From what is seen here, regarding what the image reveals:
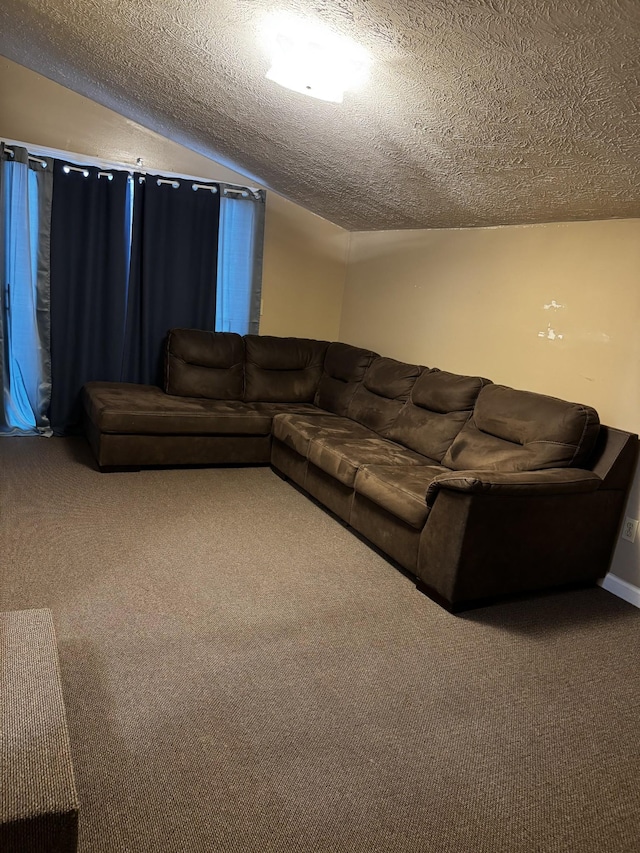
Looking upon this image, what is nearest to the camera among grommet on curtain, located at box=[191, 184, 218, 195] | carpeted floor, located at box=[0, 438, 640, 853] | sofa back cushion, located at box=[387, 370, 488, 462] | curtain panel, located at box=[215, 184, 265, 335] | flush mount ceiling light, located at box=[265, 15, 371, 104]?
carpeted floor, located at box=[0, 438, 640, 853]

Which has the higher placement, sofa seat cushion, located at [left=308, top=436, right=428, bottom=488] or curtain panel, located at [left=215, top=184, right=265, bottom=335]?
curtain panel, located at [left=215, top=184, right=265, bottom=335]

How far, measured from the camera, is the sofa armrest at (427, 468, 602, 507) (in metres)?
2.65

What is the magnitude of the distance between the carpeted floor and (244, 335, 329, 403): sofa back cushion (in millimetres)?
1718

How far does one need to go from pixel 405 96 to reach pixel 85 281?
117 inches

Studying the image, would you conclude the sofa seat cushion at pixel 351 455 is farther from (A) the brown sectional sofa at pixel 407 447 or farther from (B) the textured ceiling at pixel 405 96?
(B) the textured ceiling at pixel 405 96

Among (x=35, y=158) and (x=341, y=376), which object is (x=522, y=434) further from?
(x=35, y=158)

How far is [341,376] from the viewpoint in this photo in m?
4.93

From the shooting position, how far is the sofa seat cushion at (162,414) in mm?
4016

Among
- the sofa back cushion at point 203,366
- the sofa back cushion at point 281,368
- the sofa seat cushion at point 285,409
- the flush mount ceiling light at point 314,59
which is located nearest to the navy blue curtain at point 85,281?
the sofa back cushion at point 203,366

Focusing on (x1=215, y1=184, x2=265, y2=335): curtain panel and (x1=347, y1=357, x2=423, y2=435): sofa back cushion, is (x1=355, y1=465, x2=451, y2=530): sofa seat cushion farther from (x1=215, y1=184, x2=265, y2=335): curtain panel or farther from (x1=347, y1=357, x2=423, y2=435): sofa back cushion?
(x1=215, y1=184, x2=265, y2=335): curtain panel

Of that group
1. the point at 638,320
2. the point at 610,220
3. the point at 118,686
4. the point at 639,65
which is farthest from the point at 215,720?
the point at 610,220

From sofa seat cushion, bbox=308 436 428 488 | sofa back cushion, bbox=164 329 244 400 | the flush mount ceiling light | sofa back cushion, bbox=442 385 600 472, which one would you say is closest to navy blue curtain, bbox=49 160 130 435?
sofa back cushion, bbox=164 329 244 400

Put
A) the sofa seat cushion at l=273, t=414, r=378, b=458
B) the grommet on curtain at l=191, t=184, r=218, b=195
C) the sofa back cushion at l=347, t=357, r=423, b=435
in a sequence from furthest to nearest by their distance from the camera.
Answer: the grommet on curtain at l=191, t=184, r=218, b=195 < the sofa back cushion at l=347, t=357, r=423, b=435 < the sofa seat cushion at l=273, t=414, r=378, b=458

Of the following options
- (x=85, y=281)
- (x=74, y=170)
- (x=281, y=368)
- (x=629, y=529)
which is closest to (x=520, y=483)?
(x=629, y=529)
